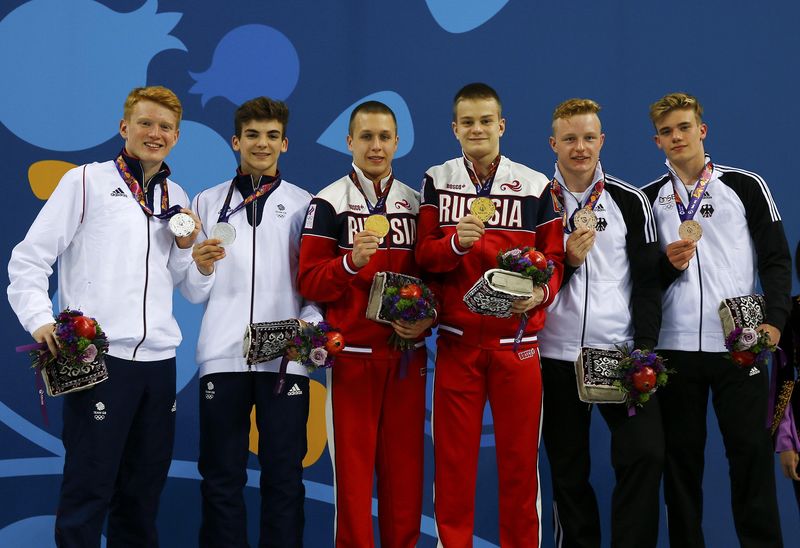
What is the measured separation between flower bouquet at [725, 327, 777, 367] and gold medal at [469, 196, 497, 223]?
48.6 inches

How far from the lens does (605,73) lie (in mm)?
5148

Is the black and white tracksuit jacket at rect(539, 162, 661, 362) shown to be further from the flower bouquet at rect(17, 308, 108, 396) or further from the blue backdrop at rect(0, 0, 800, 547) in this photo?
the flower bouquet at rect(17, 308, 108, 396)

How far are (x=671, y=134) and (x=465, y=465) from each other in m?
1.92

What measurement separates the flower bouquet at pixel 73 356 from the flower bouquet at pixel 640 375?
2.22 metres

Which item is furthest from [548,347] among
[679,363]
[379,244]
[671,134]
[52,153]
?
[52,153]

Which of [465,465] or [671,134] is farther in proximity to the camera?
[671,134]

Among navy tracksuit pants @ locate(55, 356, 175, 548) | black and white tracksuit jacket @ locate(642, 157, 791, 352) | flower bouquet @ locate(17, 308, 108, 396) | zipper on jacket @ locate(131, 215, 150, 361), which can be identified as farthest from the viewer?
black and white tracksuit jacket @ locate(642, 157, 791, 352)

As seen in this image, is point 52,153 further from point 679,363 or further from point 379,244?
point 679,363

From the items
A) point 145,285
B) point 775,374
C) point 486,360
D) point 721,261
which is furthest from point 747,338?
point 145,285

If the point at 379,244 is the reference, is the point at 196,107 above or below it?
above

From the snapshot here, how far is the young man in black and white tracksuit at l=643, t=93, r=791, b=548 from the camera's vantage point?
3895 millimetres

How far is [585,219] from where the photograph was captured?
383 centimetres

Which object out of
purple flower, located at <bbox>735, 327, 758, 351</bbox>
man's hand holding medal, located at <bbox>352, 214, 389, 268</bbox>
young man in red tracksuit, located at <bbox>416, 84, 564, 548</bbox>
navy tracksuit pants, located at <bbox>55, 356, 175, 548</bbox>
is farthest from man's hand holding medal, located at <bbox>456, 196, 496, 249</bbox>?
navy tracksuit pants, located at <bbox>55, 356, 175, 548</bbox>

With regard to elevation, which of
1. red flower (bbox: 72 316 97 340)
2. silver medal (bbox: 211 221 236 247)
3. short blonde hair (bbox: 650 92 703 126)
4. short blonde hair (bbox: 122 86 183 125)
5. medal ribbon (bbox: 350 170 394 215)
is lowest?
red flower (bbox: 72 316 97 340)
